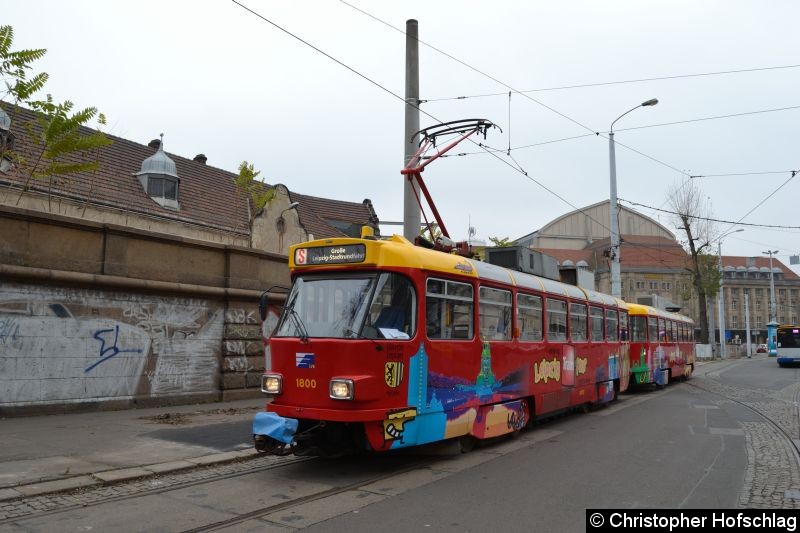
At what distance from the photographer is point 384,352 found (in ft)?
24.4

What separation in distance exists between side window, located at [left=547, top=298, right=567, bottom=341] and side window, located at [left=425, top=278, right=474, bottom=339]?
3.48 metres

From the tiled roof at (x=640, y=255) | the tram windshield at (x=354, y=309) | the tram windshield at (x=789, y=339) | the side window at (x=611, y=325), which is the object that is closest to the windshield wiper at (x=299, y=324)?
the tram windshield at (x=354, y=309)

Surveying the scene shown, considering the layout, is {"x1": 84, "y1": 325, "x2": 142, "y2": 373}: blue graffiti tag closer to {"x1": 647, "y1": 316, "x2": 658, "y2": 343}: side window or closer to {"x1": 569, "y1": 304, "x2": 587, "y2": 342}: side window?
{"x1": 569, "y1": 304, "x2": 587, "y2": 342}: side window

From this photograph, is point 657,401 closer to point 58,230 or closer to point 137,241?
point 137,241

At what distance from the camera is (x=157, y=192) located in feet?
78.1

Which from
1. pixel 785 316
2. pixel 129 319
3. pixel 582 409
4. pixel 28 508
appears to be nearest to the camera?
pixel 28 508

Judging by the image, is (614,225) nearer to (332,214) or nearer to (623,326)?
(623,326)

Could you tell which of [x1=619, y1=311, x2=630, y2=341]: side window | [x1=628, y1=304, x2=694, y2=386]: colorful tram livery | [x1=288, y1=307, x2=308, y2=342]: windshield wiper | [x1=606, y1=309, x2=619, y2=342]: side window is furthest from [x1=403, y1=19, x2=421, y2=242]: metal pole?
[x1=628, y1=304, x2=694, y2=386]: colorful tram livery

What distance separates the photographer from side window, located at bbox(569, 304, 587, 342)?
13.3 m

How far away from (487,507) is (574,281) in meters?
9.97

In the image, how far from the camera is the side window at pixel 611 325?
52.3ft

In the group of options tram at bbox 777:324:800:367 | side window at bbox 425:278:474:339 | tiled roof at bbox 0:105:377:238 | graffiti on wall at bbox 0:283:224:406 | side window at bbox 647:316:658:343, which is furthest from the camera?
tram at bbox 777:324:800:367

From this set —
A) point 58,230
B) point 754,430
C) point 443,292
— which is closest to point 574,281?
point 754,430

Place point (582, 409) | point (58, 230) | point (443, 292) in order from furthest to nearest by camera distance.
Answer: point (582, 409) → point (58, 230) → point (443, 292)
